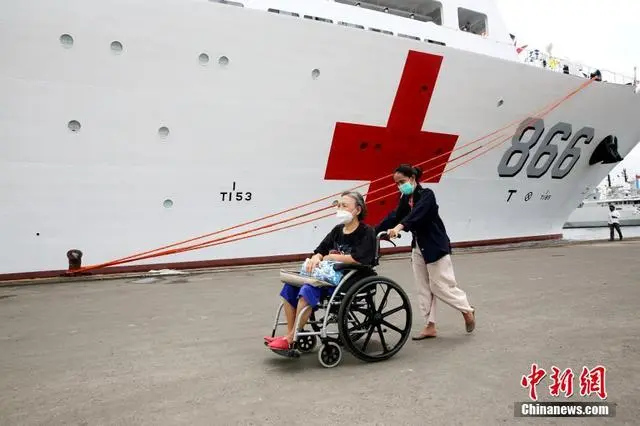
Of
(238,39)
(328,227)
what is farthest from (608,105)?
(238,39)

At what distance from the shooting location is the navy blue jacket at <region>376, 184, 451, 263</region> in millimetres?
2939

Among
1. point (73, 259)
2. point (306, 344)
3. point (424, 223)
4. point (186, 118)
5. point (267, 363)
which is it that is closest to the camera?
point (267, 363)

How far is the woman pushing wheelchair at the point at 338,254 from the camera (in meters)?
2.41

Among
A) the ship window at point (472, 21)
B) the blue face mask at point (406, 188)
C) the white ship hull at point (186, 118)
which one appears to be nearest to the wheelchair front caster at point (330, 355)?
the blue face mask at point (406, 188)

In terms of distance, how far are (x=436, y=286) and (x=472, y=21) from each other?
8326mm

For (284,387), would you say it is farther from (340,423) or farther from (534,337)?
(534,337)

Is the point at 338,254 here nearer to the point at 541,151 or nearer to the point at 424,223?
the point at 424,223

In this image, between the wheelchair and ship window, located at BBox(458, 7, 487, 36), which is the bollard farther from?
ship window, located at BBox(458, 7, 487, 36)

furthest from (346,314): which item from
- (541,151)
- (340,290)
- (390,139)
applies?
(541,151)

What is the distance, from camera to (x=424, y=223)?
307 cm

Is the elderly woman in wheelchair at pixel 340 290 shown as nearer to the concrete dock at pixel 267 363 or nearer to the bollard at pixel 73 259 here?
the concrete dock at pixel 267 363

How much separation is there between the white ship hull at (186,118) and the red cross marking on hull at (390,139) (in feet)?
0.12

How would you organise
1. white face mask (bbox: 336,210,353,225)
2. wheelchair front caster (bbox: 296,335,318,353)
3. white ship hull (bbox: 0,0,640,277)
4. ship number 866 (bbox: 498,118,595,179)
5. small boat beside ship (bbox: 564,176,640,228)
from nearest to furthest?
white face mask (bbox: 336,210,353,225) < wheelchair front caster (bbox: 296,335,318,353) < white ship hull (bbox: 0,0,640,277) < ship number 866 (bbox: 498,118,595,179) < small boat beside ship (bbox: 564,176,640,228)

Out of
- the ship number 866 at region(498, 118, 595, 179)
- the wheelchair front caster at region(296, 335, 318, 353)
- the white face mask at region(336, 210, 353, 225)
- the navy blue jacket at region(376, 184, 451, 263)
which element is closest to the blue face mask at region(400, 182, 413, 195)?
the navy blue jacket at region(376, 184, 451, 263)
